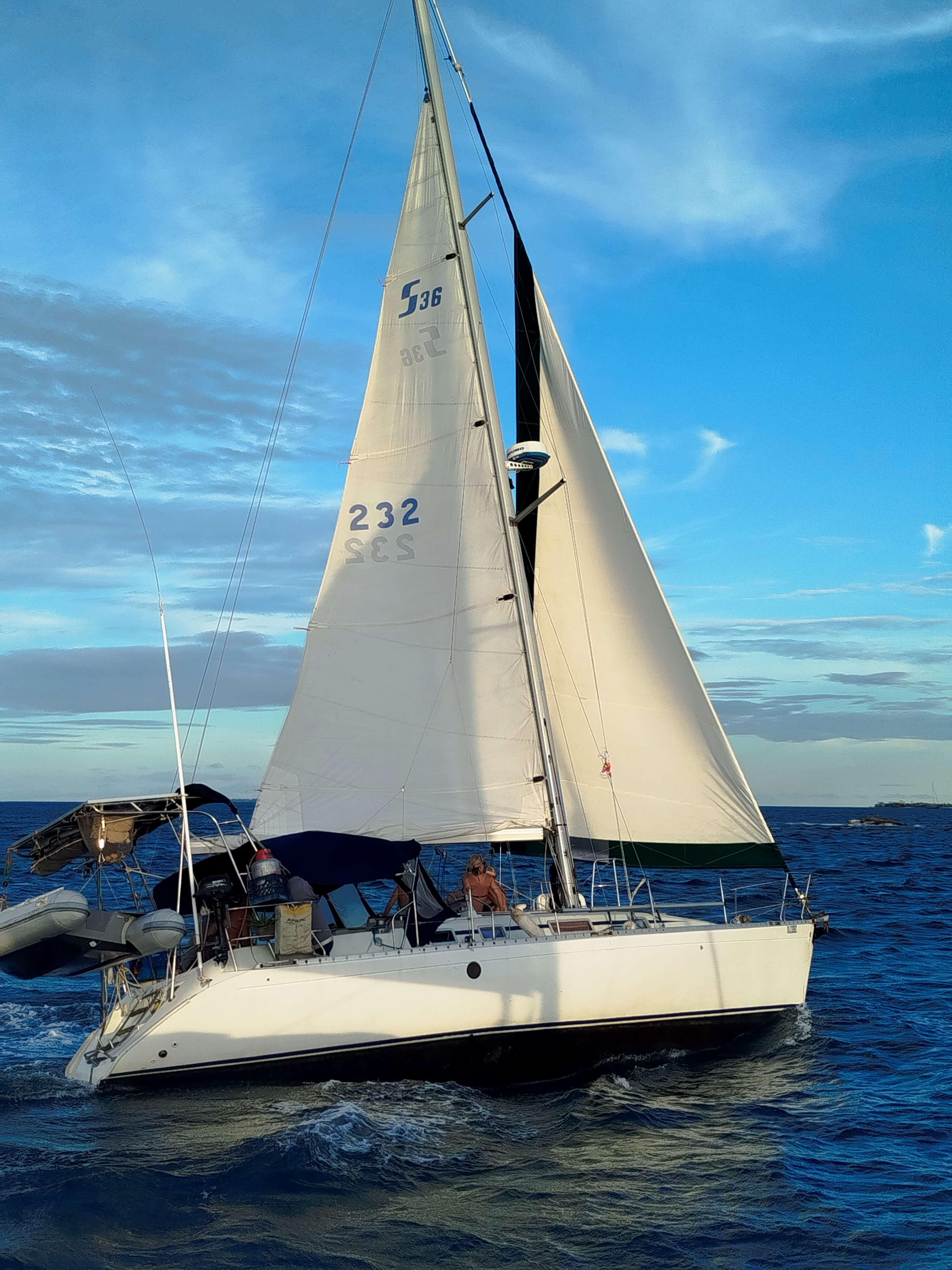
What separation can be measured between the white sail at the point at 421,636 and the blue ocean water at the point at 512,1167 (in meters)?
3.67

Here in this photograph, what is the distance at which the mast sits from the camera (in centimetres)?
1235

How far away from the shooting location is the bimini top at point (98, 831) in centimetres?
1073

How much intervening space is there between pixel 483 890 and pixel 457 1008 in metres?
2.31

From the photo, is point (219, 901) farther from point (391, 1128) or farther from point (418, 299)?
point (418, 299)

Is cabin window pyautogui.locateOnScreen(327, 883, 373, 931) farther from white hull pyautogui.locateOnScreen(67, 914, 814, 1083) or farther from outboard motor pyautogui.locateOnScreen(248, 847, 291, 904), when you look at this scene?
outboard motor pyautogui.locateOnScreen(248, 847, 291, 904)

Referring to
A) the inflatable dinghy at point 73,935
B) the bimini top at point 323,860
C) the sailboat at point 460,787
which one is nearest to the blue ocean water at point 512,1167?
the sailboat at point 460,787

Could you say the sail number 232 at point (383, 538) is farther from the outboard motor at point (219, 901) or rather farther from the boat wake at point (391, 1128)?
the boat wake at point (391, 1128)

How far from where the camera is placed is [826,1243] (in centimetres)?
702

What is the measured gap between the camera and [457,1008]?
32.9 feet

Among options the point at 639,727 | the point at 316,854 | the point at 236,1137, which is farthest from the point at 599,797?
the point at 236,1137

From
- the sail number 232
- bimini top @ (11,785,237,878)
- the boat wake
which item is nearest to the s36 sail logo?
the sail number 232

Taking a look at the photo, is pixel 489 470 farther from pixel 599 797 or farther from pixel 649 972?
pixel 649 972

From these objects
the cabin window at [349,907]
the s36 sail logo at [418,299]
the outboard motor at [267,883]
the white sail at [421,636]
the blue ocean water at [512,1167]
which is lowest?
the blue ocean water at [512,1167]

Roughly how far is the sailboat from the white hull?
0.09 ft
